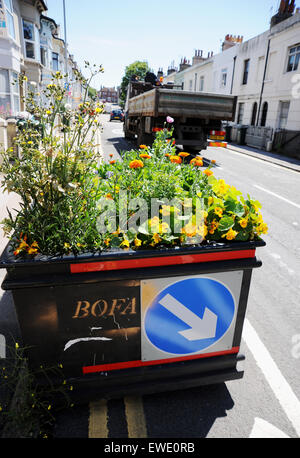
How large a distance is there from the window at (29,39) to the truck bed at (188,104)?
680 inches

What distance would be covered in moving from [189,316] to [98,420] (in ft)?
3.18

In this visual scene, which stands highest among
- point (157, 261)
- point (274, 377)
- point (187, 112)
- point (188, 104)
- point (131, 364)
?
point (188, 104)

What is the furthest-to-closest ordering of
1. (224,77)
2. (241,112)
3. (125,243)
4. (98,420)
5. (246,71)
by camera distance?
(224,77)
(241,112)
(246,71)
(98,420)
(125,243)

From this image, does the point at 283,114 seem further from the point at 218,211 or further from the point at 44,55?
the point at 44,55

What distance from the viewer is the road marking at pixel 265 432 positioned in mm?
2170

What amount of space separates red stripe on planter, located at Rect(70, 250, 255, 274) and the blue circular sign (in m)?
0.16

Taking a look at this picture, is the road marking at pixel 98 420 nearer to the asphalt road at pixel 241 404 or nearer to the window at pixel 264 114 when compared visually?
the asphalt road at pixel 241 404

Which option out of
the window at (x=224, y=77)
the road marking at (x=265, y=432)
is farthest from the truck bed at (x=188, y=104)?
the window at (x=224, y=77)

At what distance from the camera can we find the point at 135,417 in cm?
226

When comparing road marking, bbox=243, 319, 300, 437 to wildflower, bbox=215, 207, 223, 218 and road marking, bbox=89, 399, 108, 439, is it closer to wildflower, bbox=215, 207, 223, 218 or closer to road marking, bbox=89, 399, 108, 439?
road marking, bbox=89, 399, 108, 439

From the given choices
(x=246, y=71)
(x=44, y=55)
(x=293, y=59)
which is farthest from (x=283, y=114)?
(x=44, y=55)

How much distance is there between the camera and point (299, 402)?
2467 millimetres

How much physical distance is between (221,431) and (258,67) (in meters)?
27.3

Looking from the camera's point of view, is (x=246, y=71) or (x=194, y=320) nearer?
(x=194, y=320)
